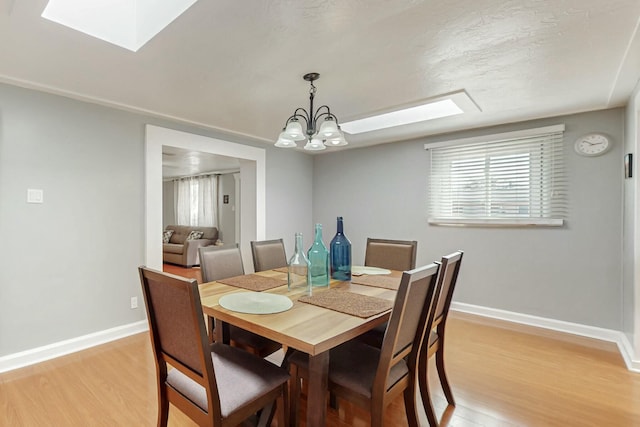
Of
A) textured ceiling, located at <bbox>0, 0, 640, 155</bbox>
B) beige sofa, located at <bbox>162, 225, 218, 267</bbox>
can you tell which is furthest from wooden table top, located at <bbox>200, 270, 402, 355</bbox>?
→ beige sofa, located at <bbox>162, 225, 218, 267</bbox>

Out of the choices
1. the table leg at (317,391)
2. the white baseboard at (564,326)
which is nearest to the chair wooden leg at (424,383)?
the table leg at (317,391)

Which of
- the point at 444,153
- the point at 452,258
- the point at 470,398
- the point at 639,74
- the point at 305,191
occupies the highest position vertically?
the point at 639,74

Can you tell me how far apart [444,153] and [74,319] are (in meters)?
4.04

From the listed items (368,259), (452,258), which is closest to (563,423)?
(452,258)

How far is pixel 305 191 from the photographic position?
4949mm

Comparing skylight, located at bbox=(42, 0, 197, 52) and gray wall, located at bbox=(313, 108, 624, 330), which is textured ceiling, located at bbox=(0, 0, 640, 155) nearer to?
skylight, located at bbox=(42, 0, 197, 52)

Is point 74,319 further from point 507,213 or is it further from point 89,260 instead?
point 507,213

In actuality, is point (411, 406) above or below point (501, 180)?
below

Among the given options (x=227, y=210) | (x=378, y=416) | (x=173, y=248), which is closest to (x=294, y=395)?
(x=378, y=416)

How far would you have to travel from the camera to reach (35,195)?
8.13 ft

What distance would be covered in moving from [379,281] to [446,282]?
46cm

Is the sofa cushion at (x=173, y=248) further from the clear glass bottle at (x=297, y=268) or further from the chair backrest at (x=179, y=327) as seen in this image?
the chair backrest at (x=179, y=327)

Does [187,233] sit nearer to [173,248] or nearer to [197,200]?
[173,248]

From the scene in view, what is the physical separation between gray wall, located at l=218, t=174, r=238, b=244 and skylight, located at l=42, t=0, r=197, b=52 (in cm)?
540
